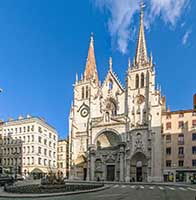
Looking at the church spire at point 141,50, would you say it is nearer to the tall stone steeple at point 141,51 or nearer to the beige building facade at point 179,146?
the tall stone steeple at point 141,51

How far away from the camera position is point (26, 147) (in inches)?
2689

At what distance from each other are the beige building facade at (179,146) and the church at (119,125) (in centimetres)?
229

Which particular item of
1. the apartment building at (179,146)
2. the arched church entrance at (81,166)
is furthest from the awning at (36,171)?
the apartment building at (179,146)

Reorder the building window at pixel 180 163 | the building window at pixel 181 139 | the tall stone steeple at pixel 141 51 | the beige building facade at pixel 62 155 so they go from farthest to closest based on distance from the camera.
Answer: the beige building facade at pixel 62 155 → the tall stone steeple at pixel 141 51 → the building window at pixel 181 139 → the building window at pixel 180 163

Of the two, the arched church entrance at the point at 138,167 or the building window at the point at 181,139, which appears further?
the arched church entrance at the point at 138,167

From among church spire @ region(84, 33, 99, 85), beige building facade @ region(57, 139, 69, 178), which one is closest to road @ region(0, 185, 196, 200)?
church spire @ region(84, 33, 99, 85)

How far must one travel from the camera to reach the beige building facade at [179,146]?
51.8 metres

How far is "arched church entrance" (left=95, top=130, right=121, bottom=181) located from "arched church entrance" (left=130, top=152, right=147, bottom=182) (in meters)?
3.39

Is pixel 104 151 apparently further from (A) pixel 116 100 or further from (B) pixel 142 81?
(B) pixel 142 81

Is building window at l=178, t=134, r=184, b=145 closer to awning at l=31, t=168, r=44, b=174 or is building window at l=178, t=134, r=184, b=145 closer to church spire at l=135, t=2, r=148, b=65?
church spire at l=135, t=2, r=148, b=65

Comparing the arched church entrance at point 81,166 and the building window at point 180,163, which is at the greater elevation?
the building window at point 180,163

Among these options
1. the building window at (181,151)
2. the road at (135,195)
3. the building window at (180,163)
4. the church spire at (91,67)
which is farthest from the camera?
the church spire at (91,67)

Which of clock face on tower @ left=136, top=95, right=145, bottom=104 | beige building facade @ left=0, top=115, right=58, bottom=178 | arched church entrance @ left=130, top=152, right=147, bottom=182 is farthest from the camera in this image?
beige building facade @ left=0, top=115, right=58, bottom=178

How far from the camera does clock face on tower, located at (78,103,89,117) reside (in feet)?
216
